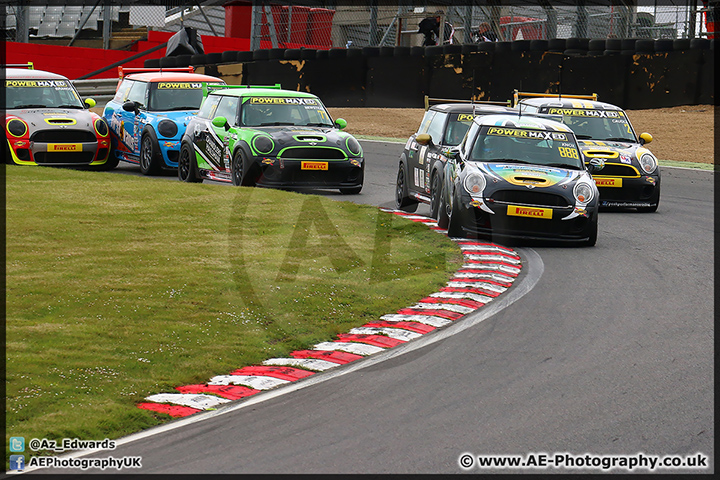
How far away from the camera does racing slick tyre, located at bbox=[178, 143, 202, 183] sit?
51.3ft

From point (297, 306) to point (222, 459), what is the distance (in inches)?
125

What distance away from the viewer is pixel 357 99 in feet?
86.1

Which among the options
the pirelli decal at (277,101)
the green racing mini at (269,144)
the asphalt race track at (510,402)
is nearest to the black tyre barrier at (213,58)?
the green racing mini at (269,144)

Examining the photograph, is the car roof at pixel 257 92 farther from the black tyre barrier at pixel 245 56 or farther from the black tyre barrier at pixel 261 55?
the black tyre barrier at pixel 245 56

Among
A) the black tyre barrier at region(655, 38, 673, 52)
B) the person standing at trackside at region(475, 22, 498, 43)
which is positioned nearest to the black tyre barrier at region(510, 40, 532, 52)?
the person standing at trackside at region(475, 22, 498, 43)

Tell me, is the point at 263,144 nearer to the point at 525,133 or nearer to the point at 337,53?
the point at 525,133

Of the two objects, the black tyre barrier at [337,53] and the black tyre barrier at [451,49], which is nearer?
the black tyre barrier at [451,49]

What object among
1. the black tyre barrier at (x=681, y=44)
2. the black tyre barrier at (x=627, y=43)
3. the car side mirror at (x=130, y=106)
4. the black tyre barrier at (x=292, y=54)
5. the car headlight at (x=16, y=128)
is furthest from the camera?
the black tyre barrier at (x=292, y=54)

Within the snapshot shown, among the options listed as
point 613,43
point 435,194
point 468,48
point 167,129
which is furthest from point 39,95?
point 613,43

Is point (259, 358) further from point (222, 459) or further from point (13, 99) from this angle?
point (13, 99)

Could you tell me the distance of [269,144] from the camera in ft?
47.3

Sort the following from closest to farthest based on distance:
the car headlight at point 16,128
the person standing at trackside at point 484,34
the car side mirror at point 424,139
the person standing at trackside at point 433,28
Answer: the car side mirror at point 424,139 → the car headlight at point 16,128 → the person standing at trackside at point 484,34 → the person standing at trackside at point 433,28

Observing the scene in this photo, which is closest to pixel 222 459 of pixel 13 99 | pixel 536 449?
pixel 536 449

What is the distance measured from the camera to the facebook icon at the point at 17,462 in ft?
14.9
